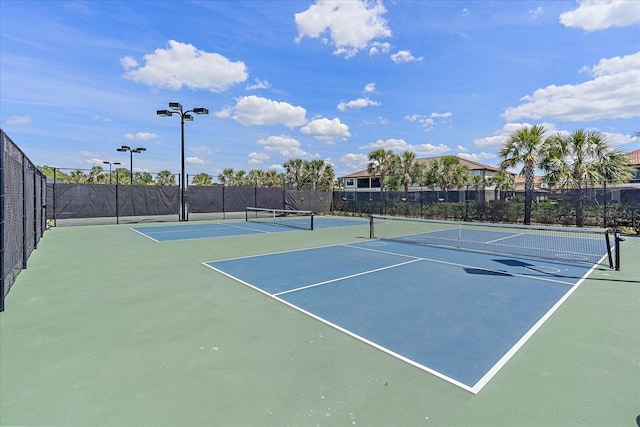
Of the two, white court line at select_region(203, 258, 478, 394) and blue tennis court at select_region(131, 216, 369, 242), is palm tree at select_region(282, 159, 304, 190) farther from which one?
white court line at select_region(203, 258, 478, 394)

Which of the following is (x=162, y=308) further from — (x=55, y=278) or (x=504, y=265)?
(x=504, y=265)

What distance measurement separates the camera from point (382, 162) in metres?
33.1

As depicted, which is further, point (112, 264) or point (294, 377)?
point (112, 264)

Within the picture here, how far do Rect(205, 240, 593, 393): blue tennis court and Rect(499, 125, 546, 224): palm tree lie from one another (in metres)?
10.9

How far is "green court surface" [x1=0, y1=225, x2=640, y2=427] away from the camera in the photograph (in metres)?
2.45

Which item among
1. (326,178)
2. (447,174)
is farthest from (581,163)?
(326,178)

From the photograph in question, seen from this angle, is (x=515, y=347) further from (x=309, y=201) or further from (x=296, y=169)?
(x=296, y=169)

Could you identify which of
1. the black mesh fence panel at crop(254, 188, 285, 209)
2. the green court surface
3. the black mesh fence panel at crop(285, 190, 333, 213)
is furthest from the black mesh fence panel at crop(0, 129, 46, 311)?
the black mesh fence panel at crop(285, 190, 333, 213)

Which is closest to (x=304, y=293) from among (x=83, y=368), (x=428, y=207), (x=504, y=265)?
(x=83, y=368)

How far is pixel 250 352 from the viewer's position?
341cm

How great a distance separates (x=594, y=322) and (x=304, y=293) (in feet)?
13.2

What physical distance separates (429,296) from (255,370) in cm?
325

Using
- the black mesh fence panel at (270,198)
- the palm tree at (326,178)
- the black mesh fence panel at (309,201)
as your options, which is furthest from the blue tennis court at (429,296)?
the palm tree at (326,178)

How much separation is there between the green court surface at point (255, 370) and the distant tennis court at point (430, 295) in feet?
0.72
